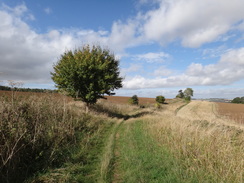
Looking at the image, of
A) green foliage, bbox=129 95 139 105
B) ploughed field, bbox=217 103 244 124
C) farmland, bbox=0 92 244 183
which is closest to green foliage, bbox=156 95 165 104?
ploughed field, bbox=217 103 244 124

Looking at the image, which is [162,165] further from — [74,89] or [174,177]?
[74,89]

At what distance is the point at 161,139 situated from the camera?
24.9 feet

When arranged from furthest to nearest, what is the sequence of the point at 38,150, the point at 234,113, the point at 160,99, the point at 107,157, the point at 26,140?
1. the point at 160,99
2. the point at 234,113
3. the point at 107,157
4. the point at 38,150
5. the point at 26,140

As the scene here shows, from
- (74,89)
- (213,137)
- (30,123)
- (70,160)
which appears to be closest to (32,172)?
(70,160)

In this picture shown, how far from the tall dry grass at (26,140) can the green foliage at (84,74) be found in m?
7.95

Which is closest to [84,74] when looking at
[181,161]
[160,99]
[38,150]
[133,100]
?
[38,150]

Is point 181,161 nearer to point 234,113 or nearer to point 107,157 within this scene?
point 107,157

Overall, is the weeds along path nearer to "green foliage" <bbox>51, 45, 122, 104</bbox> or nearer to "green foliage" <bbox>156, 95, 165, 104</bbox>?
"green foliage" <bbox>51, 45, 122, 104</bbox>

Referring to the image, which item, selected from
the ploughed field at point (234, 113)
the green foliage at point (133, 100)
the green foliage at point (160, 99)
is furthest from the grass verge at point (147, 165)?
the green foliage at point (160, 99)

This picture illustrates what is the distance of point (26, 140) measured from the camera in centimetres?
466

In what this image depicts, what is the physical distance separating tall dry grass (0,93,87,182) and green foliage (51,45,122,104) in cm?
795

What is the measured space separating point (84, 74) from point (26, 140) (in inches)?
402

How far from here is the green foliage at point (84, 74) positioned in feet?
46.4

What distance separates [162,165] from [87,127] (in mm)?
5856
